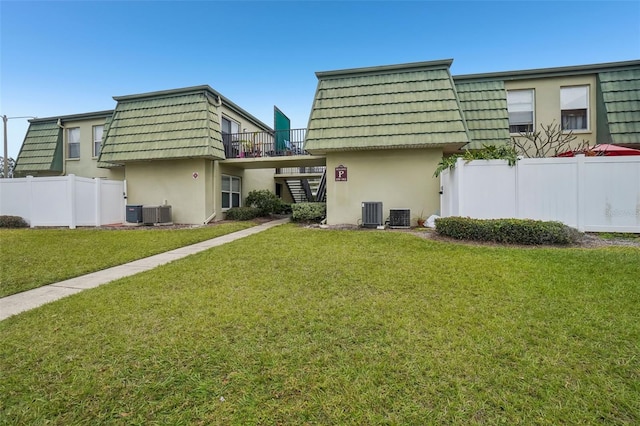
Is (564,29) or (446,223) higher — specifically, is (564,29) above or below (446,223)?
above

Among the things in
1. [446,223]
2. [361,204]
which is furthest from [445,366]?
[361,204]

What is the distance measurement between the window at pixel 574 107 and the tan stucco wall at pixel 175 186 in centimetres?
1422

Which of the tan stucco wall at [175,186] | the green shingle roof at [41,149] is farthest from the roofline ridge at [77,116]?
the tan stucco wall at [175,186]

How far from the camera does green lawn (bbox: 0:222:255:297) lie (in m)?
4.93

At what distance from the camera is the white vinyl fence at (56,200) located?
10969 millimetres

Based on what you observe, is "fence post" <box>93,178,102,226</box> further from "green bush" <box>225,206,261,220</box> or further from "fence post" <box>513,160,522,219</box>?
"fence post" <box>513,160,522,219</box>

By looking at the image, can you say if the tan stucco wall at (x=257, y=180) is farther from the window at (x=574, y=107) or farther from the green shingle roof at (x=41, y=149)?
the window at (x=574, y=107)

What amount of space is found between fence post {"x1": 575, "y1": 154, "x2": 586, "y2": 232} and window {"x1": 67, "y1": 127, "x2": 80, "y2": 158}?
2145 cm

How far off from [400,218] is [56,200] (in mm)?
13009

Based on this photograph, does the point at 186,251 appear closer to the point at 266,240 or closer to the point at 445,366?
the point at 266,240

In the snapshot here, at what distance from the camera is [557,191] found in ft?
24.1

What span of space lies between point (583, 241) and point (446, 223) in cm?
292

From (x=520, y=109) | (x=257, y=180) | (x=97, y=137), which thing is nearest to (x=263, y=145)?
(x=257, y=180)

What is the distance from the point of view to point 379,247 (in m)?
6.27
